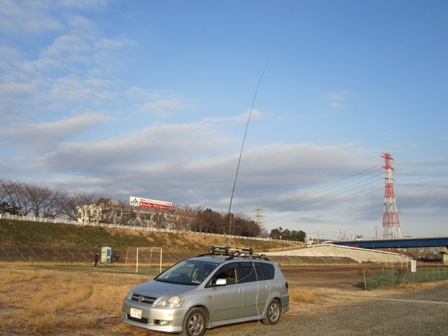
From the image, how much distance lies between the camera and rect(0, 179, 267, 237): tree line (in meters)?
85.7

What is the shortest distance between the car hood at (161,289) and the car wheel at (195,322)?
507 millimetres

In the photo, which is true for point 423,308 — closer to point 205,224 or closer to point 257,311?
point 257,311

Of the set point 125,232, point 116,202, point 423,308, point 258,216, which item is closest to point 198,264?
point 423,308

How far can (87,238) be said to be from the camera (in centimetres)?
6875

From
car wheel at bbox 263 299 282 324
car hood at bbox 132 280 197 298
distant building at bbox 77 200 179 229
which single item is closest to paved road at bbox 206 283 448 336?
car wheel at bbox 263 299 282 324

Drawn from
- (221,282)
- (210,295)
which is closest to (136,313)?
(210,295)

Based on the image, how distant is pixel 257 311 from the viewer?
37.0ft

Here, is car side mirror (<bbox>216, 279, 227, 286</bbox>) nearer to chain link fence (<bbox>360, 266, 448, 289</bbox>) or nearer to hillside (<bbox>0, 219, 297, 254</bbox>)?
chain link fence (<bbox>360, 266, 448, 289</bbox>)

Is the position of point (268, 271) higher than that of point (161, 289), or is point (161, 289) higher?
point (268, 271)

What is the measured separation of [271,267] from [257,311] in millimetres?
1519

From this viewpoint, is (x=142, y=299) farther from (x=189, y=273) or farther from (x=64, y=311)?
(x=64, y=311)

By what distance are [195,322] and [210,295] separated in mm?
707

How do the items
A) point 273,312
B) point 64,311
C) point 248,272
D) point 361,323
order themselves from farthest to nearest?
point 64,311 < point 361,323 < point 273,312 < point 248,272

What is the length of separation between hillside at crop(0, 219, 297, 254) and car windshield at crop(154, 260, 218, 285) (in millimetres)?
50509
